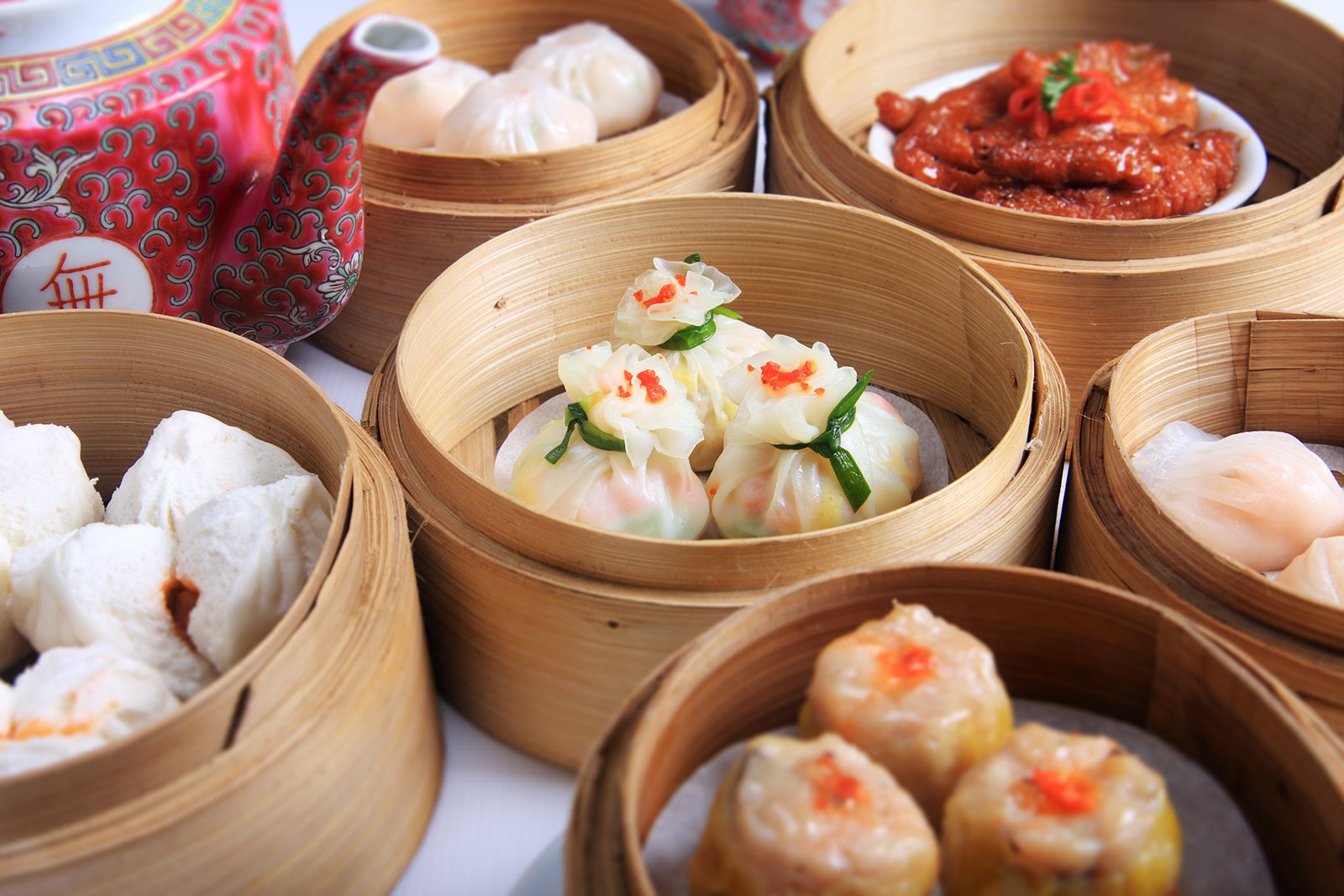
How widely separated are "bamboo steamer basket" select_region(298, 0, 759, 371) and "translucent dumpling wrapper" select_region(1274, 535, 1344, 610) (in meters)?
0.91

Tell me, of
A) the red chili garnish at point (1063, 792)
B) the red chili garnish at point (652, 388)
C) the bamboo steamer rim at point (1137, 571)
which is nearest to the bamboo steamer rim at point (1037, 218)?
the bamboo steamer rim at point (1137, 571)

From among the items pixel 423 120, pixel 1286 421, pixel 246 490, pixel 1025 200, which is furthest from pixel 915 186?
pixel 246 490

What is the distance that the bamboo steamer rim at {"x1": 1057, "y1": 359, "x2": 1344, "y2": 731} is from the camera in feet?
3.48

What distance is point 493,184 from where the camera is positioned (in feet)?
5.44

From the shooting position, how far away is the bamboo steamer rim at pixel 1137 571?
1060mm

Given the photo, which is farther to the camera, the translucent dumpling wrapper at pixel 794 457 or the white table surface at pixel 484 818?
the translucent dumpling wrapper at pixel 794 457

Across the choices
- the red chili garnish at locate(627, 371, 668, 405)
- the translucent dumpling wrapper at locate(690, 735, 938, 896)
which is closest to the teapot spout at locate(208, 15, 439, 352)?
the red chili garnish at locate(627, 371, 668, 405)

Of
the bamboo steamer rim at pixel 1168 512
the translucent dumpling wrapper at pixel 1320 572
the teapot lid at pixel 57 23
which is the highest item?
the teapot lid at pixel 57 23

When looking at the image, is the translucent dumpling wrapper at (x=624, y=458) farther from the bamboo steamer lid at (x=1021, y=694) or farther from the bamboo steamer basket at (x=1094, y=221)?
the bamboo steamer basket at (x=1094, y=221)

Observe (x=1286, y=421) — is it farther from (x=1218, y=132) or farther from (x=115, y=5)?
(x=115, y=5)

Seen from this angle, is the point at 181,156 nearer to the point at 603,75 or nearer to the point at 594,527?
the point at 594,527

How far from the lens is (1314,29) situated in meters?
1.98

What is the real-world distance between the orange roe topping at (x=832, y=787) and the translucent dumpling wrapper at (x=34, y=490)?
83 cm

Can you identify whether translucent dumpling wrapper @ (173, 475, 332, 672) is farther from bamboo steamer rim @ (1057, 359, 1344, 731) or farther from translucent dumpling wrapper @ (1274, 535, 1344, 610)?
translucent dumpling wrapper @ (1274, 535, 1344, 610)
